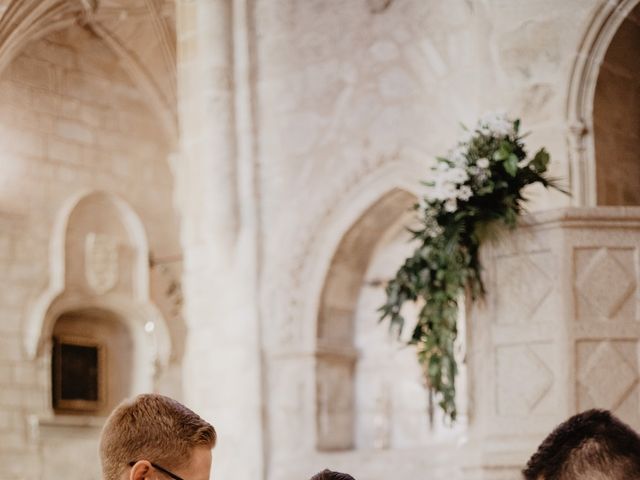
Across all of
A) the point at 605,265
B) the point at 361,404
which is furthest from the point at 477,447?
the point at 361,404

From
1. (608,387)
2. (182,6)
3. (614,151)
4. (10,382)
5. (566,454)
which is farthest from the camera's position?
(10,382)

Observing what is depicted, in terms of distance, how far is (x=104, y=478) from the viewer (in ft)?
6.82

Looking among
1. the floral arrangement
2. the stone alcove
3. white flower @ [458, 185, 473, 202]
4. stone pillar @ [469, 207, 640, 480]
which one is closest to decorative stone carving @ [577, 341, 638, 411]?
stone pillar @ [469, 207, 640, 480]

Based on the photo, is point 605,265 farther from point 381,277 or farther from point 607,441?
point 381,277

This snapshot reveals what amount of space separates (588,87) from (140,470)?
5.77 m

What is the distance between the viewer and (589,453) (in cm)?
149

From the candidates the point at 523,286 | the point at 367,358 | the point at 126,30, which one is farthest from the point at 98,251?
the point at 523,286

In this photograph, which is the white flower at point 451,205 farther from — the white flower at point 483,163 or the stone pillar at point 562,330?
the stone pillar at point 562,330

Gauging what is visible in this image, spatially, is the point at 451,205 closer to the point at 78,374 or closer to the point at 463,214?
the point at 463,214

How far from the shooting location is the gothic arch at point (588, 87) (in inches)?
284

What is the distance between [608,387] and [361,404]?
5.37 meters

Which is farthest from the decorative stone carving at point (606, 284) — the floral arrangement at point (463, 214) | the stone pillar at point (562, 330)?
the floral arrangement at point (463, 214)

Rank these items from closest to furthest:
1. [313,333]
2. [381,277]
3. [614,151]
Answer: [614,151] → [313,333] → [381,277]

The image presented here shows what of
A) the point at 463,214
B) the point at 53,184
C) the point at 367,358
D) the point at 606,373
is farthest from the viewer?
the point at 53,184
